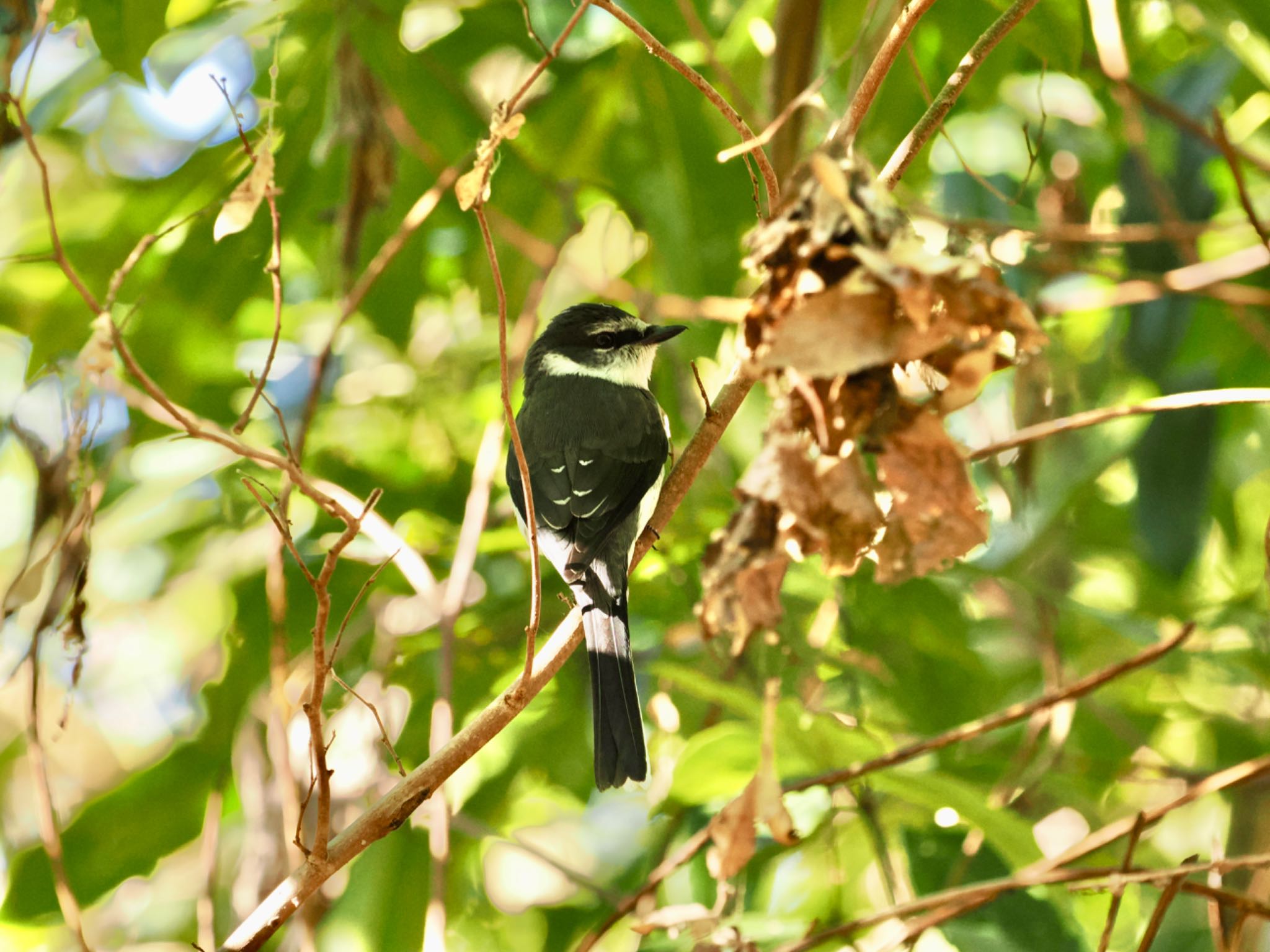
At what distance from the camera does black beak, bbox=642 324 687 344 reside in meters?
3.64

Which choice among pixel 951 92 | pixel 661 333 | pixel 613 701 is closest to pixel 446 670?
pixel 613 701

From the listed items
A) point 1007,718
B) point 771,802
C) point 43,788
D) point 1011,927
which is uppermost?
point 771,802

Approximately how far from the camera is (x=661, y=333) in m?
3.71

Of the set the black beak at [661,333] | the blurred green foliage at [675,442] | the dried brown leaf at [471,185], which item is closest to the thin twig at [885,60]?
the dried brown leaf at [471,185]

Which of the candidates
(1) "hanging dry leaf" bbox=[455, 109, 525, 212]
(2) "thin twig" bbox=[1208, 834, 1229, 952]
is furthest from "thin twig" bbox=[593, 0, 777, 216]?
(2) "thin twig" bbox=[1208, 834, 1229, 952]

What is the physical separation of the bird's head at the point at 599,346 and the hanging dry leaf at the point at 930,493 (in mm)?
2538

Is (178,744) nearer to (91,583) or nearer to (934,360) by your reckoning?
(91,583)

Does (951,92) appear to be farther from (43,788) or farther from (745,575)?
(43,788)

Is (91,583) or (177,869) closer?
(91,583)

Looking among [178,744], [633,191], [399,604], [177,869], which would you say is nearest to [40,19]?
[633,191]

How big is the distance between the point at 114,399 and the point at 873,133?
236 cm

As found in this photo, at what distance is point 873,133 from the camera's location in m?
3.73

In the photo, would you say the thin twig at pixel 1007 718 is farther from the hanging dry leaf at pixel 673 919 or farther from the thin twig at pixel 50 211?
the thin twig at pixel 50 211

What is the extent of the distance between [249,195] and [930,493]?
111cm
